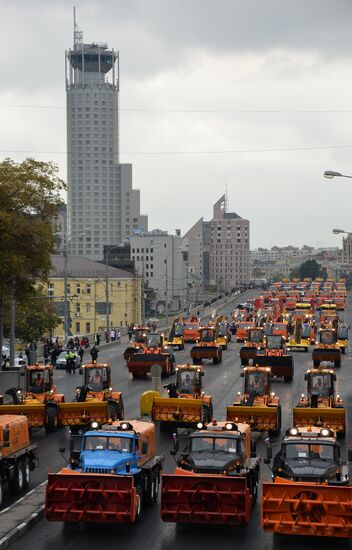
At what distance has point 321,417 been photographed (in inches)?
1232

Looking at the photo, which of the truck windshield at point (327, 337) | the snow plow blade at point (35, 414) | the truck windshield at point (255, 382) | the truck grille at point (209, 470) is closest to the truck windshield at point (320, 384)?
the truck windshield at point (255, 382)

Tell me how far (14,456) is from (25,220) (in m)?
19.3

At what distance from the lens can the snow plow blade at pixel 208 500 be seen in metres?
19.7

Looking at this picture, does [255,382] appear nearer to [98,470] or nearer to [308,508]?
[98,470]

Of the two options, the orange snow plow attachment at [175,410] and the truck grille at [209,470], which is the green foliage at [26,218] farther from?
the truck grille at [209,470]

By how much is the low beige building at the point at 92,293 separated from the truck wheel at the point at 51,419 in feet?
312

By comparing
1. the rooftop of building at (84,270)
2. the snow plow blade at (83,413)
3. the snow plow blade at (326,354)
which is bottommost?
the snow plow blade at (83,413)

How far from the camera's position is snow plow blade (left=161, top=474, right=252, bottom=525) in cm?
1970

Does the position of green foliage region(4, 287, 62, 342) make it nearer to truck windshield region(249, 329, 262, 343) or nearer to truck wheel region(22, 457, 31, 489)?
truck windshield region(249, 329, 262, 343)

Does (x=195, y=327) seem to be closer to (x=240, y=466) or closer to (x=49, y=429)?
(x=49, y=429)

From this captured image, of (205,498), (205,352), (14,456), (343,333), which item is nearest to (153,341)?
(205,352)

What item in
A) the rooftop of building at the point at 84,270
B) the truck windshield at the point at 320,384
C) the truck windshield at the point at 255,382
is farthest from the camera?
the rooftop of building at the point at 84,270

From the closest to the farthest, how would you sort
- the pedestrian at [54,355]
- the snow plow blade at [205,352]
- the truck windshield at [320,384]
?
1. the truck windshield at [320,384]
2. the pedestrian at [54,355]
3. the snow plow blade at [205,352]

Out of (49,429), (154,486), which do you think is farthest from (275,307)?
(154,486)
